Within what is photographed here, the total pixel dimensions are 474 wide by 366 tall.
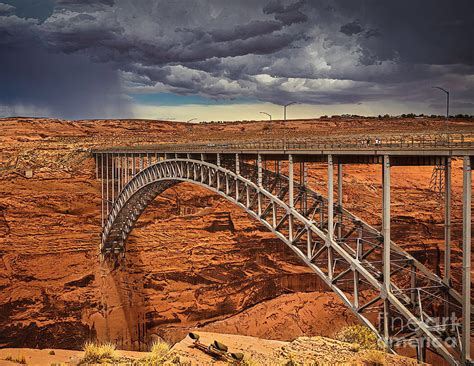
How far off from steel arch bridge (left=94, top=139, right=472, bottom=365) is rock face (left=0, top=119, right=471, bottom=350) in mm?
2112

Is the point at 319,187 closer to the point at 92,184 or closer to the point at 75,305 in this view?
the point at 92,184

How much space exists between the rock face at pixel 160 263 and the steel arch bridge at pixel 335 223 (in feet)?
6.93

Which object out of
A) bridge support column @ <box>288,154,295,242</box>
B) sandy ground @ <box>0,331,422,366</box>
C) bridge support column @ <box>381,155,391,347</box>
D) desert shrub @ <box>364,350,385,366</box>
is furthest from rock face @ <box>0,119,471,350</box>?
bridge support column @ <box>381,155,391,347</box>

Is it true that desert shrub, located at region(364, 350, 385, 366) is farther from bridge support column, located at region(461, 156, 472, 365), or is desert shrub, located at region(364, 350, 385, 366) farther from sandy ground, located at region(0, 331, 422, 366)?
bridge support column, located at region(461, 156, 472, 365)

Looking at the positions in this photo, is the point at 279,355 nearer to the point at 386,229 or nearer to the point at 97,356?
the point at 97,356

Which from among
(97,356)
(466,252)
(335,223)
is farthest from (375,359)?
(97,356)

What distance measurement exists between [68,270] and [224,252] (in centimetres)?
1178

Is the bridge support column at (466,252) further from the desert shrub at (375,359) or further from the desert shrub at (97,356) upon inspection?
the desert shrub at (97,356)

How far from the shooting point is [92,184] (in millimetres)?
38844

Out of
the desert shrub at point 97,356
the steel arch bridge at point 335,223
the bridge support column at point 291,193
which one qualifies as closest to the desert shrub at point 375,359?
the steel arch bridge at point 335,223

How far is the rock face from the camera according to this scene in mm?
35219

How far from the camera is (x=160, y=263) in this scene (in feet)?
128

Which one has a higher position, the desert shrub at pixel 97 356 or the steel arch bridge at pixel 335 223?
the steel arch bridge at pixel 335 223

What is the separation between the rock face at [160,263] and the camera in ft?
116
